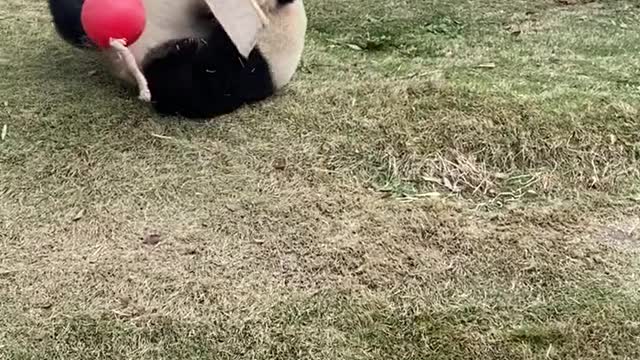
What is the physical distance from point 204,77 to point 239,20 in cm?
15

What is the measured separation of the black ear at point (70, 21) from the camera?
6.50ft

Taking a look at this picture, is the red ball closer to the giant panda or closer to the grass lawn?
the giant panda

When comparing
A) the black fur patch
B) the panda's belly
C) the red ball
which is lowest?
the black fur patch

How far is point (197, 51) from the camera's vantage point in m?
2.01

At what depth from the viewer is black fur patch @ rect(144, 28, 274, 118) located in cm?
200

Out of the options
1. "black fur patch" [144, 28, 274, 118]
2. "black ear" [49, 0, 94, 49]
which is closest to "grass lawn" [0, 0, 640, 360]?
"black fur patch" [144, 28, 274, 118]

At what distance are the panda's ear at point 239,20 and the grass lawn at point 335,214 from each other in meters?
0.21

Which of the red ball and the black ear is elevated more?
the red ball

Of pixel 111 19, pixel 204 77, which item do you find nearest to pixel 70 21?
pixel 111 19

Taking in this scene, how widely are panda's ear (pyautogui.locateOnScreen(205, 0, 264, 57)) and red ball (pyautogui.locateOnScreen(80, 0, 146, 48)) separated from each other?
0.54 feet

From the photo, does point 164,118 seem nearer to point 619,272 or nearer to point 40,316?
point 40,316

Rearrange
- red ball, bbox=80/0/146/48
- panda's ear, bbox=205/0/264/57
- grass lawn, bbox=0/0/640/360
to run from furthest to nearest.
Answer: panda's ear, bbox=205/0/264/57, red ball, bbox=80/0/146/48, grass lawn, bbox=0/0/640/360

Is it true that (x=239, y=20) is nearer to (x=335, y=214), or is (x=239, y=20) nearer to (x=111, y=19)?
(x=111, y=19)

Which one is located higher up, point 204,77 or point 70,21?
point 70,21
